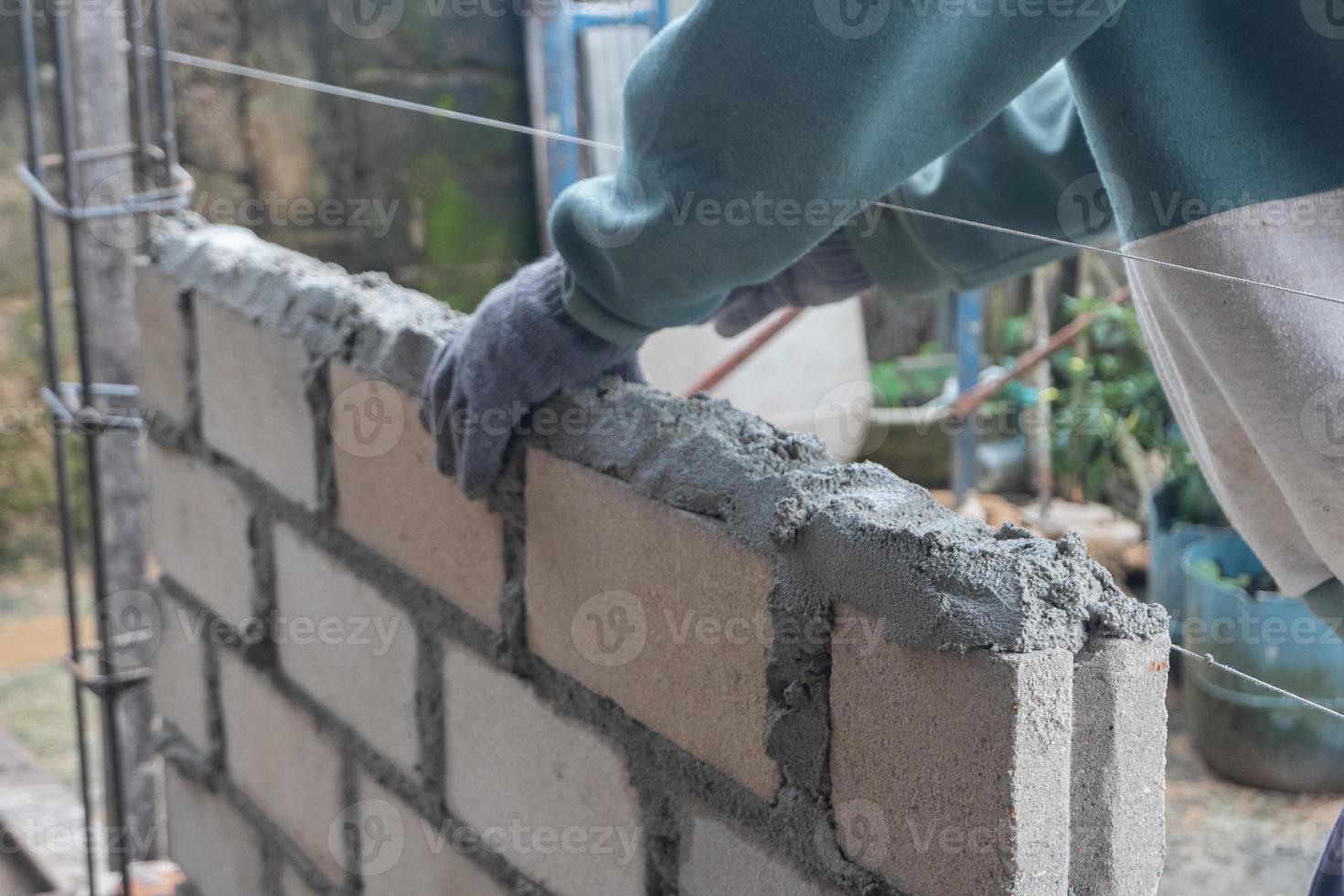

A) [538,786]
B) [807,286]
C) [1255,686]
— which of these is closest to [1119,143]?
[807,286]

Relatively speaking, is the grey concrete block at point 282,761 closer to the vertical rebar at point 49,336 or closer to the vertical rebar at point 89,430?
the vertical rebar at point 89,430

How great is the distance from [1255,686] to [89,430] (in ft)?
8.23

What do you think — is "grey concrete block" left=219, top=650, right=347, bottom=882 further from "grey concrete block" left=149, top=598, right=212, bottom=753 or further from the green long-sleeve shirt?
the green long-sleeve shirt

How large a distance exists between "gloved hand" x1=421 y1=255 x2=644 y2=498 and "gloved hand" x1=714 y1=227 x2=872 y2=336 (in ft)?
1.01

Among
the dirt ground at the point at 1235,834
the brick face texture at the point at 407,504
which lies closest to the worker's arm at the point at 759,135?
the brick face texture at the point at 407,504

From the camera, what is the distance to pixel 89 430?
2.15 m

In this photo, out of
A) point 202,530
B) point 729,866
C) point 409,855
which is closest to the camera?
point 729,866

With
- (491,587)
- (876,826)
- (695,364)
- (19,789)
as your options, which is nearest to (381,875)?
(491,587)

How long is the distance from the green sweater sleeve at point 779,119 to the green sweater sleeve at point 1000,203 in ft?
1.31

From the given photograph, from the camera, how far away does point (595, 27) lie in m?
5.02

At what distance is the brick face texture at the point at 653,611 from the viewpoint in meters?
1.10

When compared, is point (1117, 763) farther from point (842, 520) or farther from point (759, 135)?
point (759, 135)

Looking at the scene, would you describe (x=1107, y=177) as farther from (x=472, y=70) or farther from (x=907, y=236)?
(x=472, y=70)

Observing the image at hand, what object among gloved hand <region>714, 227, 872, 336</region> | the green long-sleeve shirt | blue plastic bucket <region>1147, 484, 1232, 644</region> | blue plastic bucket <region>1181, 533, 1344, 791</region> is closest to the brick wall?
the green long-sleeve shirt
